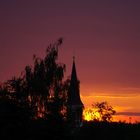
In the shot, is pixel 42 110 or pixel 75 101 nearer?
pixel 42 110

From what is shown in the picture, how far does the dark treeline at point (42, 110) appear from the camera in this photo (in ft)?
196

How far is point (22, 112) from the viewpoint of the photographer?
61.3 m

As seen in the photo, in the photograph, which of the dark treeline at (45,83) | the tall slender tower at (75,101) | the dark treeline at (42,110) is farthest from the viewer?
the tall slender tower at (75,101)

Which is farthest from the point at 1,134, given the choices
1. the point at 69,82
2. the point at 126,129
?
the point at 126,129

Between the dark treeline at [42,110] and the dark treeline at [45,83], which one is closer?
the dark treeline at [42,110]

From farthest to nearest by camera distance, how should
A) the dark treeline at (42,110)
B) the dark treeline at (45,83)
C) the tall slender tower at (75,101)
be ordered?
1. the tall slender tower at (75,101)
2. the dark treeline at (45,83)
3. the dark treeline at (42,110)

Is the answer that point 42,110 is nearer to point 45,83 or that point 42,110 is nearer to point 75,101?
point 45,83

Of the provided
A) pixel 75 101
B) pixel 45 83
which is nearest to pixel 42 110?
pixel 45 83

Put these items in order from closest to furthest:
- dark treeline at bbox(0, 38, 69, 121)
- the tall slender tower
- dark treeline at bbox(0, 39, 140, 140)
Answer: dark treeline at bbox(0, 39, 140, 140), dark treeline at bbox(0, 38, 69, 121), the tall slender tower

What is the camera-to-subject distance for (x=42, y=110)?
80750 mm

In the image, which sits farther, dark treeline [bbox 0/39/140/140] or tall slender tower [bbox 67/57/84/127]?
tall slender tower [bbox 67/57/84/127]

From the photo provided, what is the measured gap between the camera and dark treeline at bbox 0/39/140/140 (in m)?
59.8

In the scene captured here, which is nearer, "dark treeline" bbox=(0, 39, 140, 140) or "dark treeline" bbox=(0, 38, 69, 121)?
"dark treeline" bbox=(0, 39, 140, 140)

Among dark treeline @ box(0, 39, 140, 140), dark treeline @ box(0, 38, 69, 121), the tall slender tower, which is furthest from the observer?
the tall slender tower
